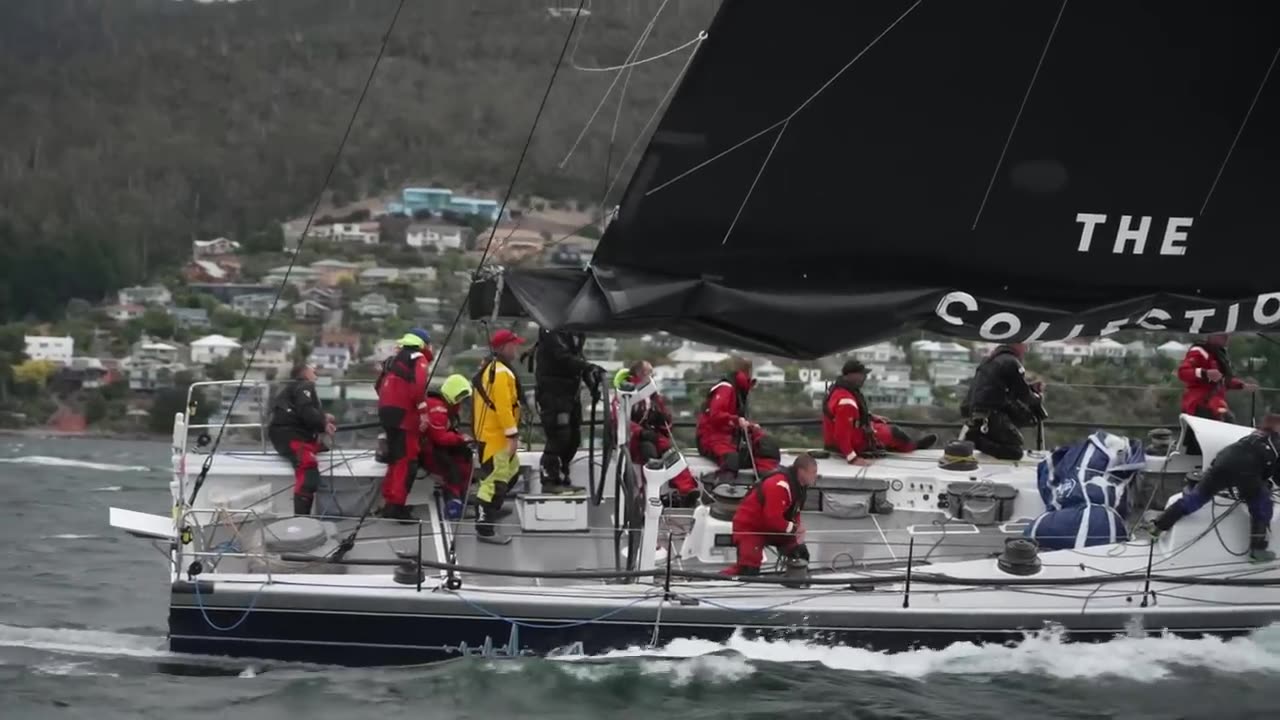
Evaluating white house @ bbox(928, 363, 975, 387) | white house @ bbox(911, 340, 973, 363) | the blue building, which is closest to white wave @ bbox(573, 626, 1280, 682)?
white house @ bbox(928, 363, 975, 387)

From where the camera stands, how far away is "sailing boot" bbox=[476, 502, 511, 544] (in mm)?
8320

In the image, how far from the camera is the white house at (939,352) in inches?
894

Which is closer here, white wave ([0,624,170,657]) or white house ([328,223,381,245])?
white wave ([0,624,170,657])

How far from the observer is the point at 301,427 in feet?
28.5

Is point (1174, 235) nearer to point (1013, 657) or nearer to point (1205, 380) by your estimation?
point (1013, 657)

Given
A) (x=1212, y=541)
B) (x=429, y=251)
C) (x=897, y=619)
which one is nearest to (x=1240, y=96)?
(x=1212, y=541)

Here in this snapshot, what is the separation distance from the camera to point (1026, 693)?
739 centimetres

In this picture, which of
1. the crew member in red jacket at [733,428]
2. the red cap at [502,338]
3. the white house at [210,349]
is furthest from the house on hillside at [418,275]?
the red cap at [502,338]

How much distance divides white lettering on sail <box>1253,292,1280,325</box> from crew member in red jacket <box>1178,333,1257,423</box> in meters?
2.25

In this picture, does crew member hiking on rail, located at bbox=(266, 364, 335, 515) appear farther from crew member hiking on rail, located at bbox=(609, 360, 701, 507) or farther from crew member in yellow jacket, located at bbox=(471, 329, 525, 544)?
crew member hiking on rail, located at bbox=(609, 360, 701, 507)

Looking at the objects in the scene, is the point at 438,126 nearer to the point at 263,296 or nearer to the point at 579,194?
the point at 263,296

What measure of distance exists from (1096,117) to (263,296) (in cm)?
3398

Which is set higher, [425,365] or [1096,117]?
[1096,117]

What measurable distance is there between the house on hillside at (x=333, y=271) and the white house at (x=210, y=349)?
18.4 ft
